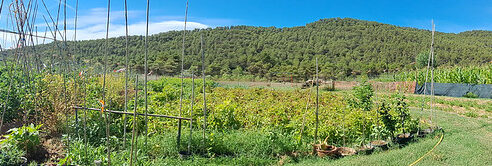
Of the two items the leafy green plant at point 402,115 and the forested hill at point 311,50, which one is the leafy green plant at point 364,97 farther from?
the forested hill at point 311,50

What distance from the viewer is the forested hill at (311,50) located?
45.7 meters

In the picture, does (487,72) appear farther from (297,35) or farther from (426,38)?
(297,35)

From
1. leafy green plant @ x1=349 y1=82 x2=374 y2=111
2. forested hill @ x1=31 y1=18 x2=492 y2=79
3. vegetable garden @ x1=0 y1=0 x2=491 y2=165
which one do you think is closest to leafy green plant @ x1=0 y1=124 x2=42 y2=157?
vegetable garden @ x1=0 y1=0 x2=491 y2=165

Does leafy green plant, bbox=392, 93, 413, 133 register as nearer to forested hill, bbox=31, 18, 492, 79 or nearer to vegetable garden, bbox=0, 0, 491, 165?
vegetable garden, bbox=0, 0, 491, 165

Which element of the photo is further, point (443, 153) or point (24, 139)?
point (443, 153)

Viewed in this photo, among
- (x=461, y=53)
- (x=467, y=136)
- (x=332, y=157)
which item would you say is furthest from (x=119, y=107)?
(x=461, y=53)

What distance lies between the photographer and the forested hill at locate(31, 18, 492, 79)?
4572 cm

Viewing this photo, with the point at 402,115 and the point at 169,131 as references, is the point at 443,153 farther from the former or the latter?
the point at 169,131

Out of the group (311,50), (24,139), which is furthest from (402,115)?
(311,50)

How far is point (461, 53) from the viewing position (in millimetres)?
48438

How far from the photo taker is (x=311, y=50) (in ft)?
201

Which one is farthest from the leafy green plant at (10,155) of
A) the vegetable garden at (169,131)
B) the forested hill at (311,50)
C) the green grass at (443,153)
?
the forested hill at (311,50)

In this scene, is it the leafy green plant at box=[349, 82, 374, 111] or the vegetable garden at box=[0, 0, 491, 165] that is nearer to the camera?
the vegetable garden at box=[0, 0, 491, 165]

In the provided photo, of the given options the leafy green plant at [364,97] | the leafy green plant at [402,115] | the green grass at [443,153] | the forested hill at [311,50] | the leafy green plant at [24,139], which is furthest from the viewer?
the forested hill at [311,50]
